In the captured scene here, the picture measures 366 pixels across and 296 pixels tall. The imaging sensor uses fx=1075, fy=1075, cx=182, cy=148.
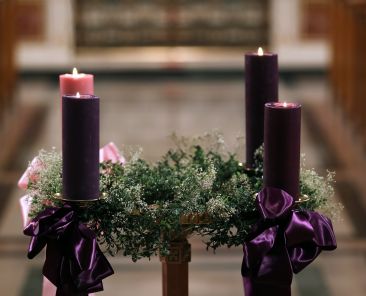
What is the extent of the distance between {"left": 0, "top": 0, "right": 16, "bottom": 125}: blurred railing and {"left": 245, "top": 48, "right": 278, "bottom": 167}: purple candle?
232 inches

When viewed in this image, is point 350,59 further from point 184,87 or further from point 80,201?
point 80,201

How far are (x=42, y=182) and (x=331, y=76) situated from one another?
7243mm

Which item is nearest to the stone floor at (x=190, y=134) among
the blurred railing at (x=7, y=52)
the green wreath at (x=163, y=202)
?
the blurred railing at (x=7, y=52)

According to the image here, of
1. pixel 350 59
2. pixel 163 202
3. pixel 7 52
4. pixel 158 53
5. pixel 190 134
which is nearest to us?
pixel 163 202

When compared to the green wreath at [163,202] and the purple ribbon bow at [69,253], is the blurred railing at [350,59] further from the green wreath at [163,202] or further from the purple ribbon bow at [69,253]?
the purple ribbon bow at [69,253]

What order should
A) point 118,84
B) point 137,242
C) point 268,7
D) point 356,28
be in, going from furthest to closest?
point 268,7
point 118,84
point 356,28
point 137,242

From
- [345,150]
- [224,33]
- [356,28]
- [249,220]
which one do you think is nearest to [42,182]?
[249,220]

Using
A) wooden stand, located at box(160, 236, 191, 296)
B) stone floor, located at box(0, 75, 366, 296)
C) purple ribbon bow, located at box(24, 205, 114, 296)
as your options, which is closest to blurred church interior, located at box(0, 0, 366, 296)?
stone floor, located at box(0, 75, 366, 296)

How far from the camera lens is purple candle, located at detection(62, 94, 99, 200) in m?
2.11

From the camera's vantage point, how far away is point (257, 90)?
2457mm

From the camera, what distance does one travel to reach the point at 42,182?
2.31m

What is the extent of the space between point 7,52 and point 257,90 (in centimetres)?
664

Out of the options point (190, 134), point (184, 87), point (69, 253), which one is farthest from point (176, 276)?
point (184, 87)

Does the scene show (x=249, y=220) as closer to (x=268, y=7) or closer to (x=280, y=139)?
(x=280, y=139)
